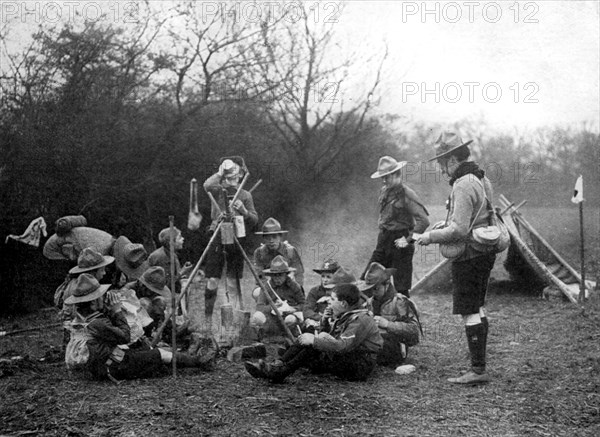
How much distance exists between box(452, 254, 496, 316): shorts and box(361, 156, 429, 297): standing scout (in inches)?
64.4

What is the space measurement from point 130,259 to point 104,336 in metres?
1.35

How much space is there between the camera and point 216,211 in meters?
6.93

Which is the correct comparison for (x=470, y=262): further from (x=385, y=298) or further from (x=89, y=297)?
(x=89, y=297)

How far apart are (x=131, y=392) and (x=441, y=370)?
251 centimetres

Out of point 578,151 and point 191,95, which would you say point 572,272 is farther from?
point 191,95

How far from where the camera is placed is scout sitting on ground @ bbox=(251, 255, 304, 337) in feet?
21.0

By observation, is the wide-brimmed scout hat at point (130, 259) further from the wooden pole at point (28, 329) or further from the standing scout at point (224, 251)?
the wooden pole at point (28, 329)

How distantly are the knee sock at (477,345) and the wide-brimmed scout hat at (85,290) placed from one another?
283 centimetres

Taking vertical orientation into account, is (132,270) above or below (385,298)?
above

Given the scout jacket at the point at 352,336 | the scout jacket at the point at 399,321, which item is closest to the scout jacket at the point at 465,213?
the scout jacket at the point at 352,336

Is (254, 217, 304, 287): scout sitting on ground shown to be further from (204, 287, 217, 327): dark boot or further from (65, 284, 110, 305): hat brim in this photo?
(65, 284, 110, 305): hat brim

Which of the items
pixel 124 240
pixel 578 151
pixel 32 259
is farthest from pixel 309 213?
pixel 124 240

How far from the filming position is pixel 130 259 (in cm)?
618

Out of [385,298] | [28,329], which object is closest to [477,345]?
[385,298]
